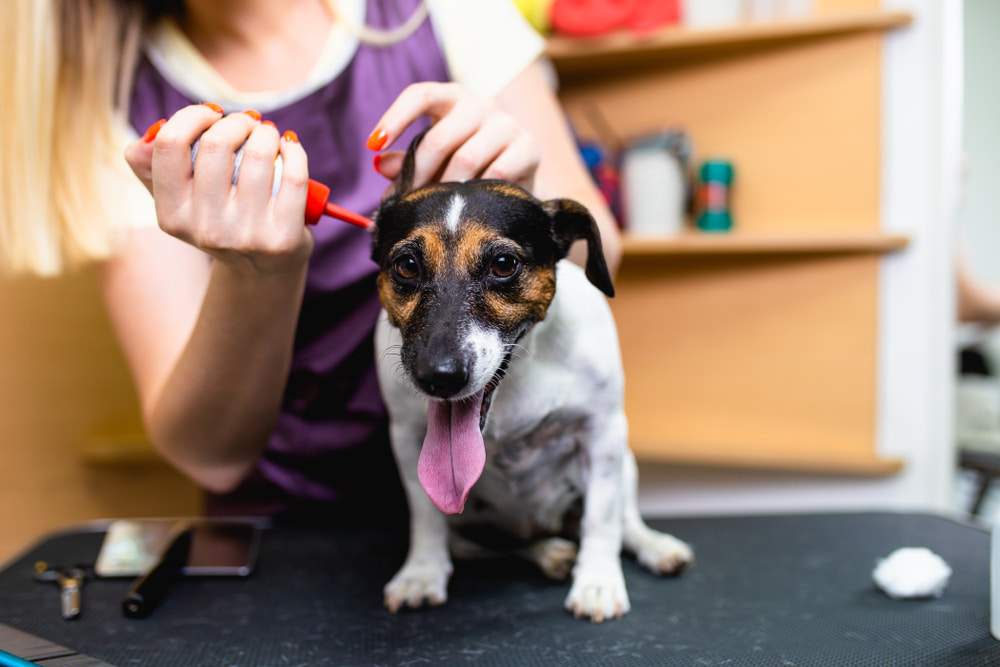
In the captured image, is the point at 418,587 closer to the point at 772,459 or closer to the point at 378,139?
the point at 378,139

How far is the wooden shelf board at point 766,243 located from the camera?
1713 mm

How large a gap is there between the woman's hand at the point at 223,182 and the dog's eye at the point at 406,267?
102mm

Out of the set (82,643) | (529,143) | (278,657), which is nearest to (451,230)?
(529,143)

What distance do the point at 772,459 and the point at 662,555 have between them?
3.41ft

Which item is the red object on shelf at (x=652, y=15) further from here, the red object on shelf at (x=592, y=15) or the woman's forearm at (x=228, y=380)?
the woman's forearm at (x=228, y=380)

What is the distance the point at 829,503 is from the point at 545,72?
1.44 metres

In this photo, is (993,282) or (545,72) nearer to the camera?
(993,282)

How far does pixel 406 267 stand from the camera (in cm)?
73

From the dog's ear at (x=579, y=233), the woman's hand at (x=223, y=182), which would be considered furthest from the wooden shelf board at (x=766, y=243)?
the woman's hand at (x=223, y=182)

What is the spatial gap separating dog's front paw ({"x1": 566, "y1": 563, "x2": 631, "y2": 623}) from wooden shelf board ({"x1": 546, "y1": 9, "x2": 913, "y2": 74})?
147 cm

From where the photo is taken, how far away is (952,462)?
1775 mm

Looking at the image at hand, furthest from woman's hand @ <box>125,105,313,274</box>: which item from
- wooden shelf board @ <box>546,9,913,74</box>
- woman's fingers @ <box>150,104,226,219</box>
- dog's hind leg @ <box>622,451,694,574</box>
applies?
wooden shelf board @ <box>546,9,913,74</box>

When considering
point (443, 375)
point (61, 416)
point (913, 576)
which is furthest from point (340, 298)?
point (61, 416)

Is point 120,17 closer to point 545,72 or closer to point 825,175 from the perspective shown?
point 545,72
